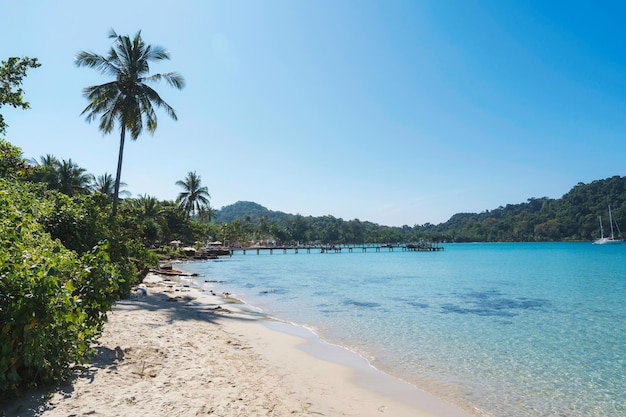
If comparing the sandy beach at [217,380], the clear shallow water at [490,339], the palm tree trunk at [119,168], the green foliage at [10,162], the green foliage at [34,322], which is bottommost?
the clear shallow water at [490,339]

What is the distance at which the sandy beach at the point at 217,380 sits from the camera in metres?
4.71

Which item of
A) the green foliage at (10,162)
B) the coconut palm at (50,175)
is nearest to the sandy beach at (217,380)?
the green foliage at (10,162)

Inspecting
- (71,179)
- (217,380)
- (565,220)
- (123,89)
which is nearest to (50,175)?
(71,179)

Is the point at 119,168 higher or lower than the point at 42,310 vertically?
higher

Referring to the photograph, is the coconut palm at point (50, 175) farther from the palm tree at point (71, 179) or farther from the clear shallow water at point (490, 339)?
the clear shallow water at point (490, 339)

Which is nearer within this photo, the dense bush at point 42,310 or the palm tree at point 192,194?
the dense bush at point 42,310

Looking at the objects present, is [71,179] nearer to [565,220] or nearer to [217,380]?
[217,380]

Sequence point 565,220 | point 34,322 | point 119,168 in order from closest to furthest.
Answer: point 34,322 < point 119,168 < point 565,220

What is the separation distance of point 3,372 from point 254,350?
6150mm

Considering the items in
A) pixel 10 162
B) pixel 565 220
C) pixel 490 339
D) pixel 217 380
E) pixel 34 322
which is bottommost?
pixel 490 339

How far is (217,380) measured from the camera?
630 cm

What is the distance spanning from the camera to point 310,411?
556 cm

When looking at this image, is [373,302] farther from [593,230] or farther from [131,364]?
[593,230]

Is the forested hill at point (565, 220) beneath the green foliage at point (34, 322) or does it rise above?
above
